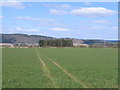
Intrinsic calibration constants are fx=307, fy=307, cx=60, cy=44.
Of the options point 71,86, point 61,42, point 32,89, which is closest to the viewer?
point 32,89

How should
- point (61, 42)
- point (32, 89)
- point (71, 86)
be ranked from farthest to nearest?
point (61, 42) < point (71, 86) < point (32, 89)

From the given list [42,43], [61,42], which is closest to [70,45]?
[61,42]

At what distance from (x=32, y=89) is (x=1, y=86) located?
161 cm

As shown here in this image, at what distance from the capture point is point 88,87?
539 inches

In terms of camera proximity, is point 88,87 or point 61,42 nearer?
point 88,87

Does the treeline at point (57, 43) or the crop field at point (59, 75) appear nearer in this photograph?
the crop field at point (59, 75)

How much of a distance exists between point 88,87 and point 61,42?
169 m

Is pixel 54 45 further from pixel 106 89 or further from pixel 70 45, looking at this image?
pixel 106 89

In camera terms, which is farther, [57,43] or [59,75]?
[57,43]

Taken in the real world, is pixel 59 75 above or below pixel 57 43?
above

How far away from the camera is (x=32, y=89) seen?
1288cm

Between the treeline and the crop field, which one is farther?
the treeline

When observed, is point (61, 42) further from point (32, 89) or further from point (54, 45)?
point (32, 89)

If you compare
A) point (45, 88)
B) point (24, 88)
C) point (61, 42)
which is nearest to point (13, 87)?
point (24, 88)
